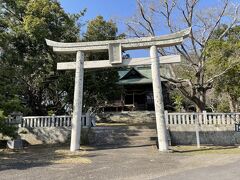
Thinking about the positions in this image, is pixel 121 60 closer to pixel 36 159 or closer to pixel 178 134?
pixel 178 134

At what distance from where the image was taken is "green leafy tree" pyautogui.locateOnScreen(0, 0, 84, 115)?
A: 17438mm

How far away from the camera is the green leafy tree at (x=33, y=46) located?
57.2 ft

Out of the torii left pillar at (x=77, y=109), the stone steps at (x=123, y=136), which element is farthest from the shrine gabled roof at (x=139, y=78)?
the torii left pillar at (x=77, y=109)

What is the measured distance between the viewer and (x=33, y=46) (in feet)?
59.8

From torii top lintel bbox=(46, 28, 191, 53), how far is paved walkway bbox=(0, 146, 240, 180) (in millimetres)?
4792

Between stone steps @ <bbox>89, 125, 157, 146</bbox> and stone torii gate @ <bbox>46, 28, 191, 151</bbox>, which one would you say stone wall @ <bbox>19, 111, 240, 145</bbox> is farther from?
stone torii gate @ <bbox>46, 28, 191, 151</bbox>

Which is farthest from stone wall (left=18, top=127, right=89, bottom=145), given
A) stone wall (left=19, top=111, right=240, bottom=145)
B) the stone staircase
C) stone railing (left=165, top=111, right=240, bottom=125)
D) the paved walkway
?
stone railing (left=165, top=111, right=240, bottom=125)

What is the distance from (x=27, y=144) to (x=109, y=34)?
31.0 ft

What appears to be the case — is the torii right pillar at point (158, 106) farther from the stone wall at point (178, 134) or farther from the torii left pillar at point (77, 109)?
the torii left pillar at point (77, 109)

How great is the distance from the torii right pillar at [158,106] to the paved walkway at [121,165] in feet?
1.76

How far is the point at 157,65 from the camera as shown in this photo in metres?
13.9

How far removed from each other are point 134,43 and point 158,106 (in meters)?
3.18

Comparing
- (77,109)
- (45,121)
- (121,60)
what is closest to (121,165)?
(77,109)

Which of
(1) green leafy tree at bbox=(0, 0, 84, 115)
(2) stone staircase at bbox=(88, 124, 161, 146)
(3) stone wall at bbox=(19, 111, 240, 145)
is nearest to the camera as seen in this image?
(3) stone wall at bbox=(19, 111, 240, 145)
